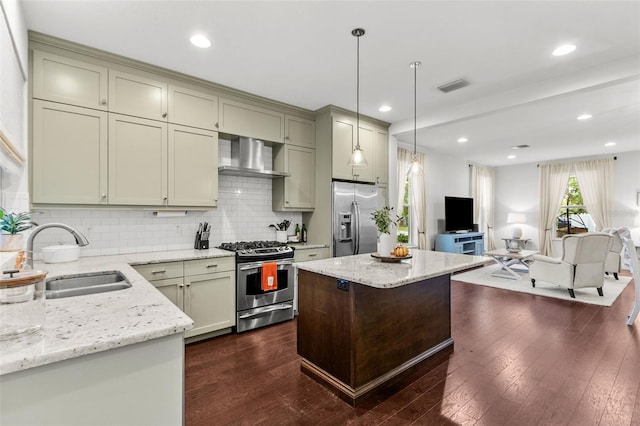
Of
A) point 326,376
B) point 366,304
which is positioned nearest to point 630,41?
point 366,304

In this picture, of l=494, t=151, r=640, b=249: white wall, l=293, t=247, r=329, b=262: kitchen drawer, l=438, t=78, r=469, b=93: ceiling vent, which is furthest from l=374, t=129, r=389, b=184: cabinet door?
l=494, t=151, r=640, b=249: white wall

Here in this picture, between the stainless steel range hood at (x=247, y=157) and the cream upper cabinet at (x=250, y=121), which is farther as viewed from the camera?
the stainless steel range hood at (x=247, y=157)

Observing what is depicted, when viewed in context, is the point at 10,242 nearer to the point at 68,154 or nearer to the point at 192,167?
the point at 68,154

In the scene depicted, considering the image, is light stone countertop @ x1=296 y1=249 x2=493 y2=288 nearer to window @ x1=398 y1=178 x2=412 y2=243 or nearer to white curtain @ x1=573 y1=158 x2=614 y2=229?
window @ x1=398 y1=178 x2=412 y2=243

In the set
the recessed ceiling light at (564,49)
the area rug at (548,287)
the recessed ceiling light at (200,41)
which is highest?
the recessed ceiling light at (200,41)

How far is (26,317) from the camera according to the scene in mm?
1012

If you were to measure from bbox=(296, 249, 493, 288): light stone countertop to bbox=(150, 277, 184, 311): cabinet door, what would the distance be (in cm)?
131

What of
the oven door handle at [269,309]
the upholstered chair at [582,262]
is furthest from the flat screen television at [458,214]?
the oven door handle at [269,309]

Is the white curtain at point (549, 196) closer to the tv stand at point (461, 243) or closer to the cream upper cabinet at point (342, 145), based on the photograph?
the tv stand at point (461, 243)

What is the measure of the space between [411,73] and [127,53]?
2716 millimetres

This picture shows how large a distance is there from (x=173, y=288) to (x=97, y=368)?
Answer: 2105 millimetres

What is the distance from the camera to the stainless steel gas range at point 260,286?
11.2 feet

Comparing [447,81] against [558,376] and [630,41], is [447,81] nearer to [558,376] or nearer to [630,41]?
[630,41]

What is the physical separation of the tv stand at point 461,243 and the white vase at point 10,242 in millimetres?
6990
